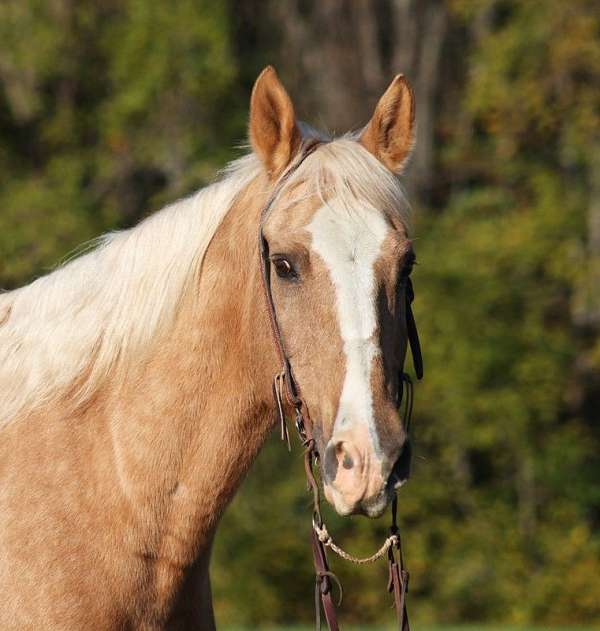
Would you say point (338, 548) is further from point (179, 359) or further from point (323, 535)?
point (179, 359)

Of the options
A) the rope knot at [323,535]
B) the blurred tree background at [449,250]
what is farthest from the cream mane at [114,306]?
the blurred tree background at [449,250]

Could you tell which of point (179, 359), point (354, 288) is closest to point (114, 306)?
point (179, 359)

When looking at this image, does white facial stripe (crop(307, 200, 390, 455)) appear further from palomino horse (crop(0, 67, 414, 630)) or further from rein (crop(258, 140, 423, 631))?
rein (crop(258, 140, 423, 631))

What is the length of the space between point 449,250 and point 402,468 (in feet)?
A: 40.7

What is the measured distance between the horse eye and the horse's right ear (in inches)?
13.4

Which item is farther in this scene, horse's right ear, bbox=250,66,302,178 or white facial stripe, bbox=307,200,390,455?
horse's right ear, bbox=250,66,302,178

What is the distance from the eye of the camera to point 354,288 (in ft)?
10.1

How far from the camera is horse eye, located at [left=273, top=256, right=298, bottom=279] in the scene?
322 centimetres

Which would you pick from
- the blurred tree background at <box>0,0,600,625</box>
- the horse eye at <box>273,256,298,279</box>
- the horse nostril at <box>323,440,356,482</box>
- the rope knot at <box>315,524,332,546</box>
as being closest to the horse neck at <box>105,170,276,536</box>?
the horse eye at <box>273,256,298,279</box>

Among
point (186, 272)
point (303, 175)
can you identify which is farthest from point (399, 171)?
point (186, 272)

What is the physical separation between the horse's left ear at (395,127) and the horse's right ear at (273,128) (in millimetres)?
237

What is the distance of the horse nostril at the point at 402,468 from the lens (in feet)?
9.63

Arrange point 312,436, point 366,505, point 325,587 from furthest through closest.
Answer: point 325,587, point 312,436, point 366,505

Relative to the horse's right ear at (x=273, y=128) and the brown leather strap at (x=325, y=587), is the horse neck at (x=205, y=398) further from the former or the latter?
the brown leather strap at (x=325, y=587)
